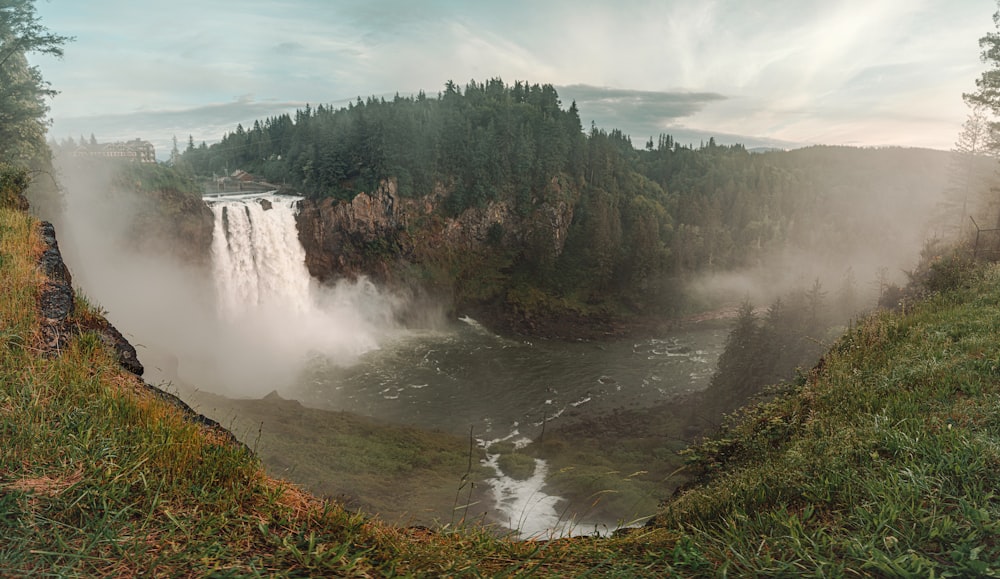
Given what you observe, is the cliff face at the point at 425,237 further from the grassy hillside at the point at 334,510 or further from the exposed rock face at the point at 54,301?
the grassy hillside at the point at 334,510

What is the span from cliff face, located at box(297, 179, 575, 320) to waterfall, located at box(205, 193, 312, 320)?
8015 millimetres

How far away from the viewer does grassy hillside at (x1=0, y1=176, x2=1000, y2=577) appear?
8.39 feet

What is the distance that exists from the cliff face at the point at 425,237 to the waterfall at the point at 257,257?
8.01 m

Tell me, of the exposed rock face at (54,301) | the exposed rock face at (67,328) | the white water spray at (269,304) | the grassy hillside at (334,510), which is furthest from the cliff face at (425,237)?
the grassy hillside at (334,510)

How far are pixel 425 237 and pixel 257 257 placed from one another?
28.9 m

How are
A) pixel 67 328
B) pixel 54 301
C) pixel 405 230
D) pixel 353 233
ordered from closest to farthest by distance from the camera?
pixel 67 328, pixel 54 301, pixel 353 233, pixel 405 230

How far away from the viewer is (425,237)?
7775 cm

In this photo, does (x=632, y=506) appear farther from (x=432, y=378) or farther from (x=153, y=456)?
(x=432, y=378)

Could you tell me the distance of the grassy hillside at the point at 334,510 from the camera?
101 inches

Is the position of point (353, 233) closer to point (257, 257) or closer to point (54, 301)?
point (257, 257)

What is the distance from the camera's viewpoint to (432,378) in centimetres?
4528

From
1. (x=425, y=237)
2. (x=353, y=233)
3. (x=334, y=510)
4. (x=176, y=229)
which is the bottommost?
(x=425, y=237)

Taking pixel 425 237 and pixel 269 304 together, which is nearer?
pixel 269 304

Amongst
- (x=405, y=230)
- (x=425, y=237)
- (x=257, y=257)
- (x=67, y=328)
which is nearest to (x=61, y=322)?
(x=67, y=328)
